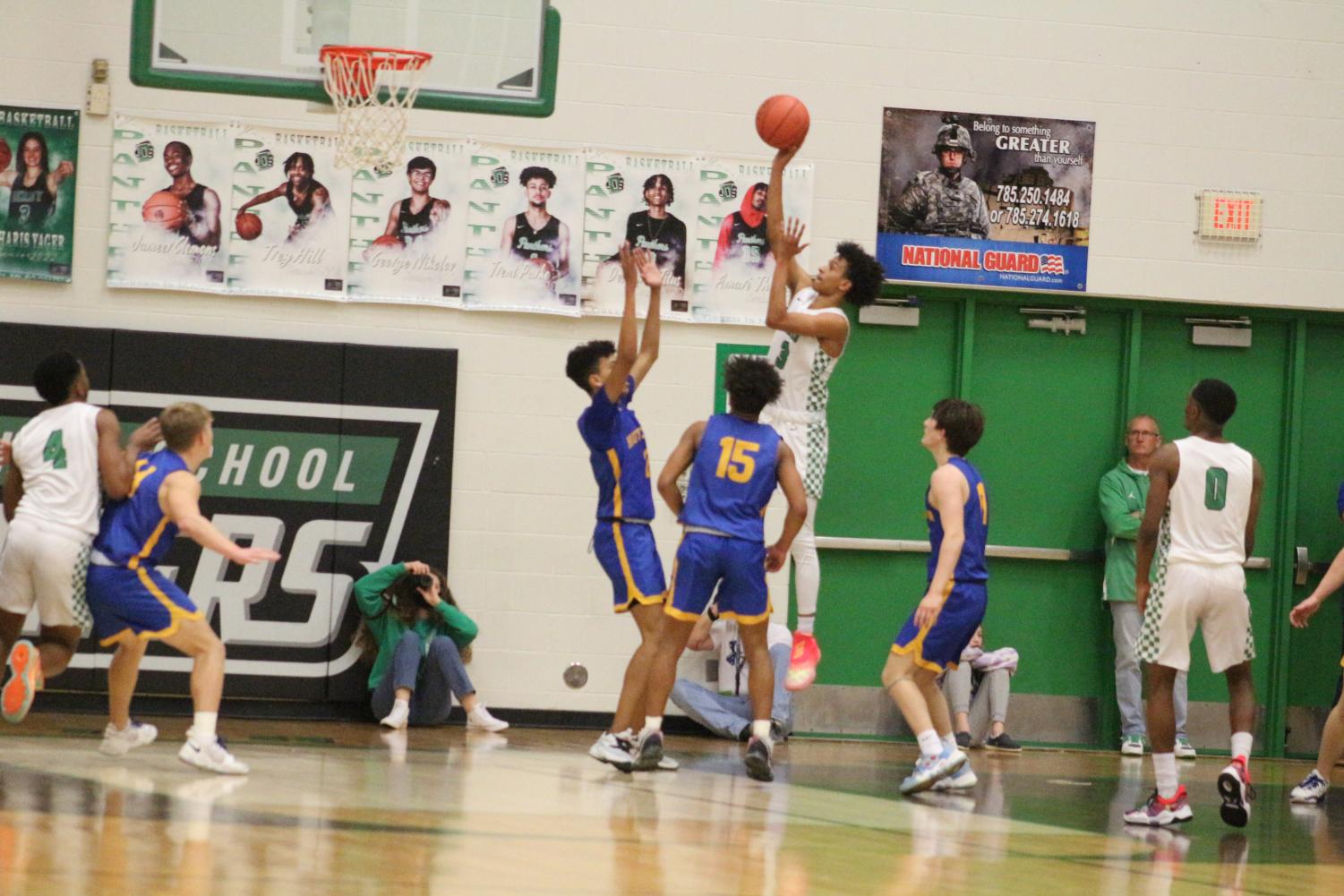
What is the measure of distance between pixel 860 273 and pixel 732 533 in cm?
200

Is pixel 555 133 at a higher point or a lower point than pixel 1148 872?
higher

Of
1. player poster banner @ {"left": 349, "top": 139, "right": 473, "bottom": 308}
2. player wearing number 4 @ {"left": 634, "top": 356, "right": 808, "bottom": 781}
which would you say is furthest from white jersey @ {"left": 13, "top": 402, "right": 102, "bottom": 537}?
player poster banner @ {"left": 349, "top": 139, "right": 473, "bottom": 308}

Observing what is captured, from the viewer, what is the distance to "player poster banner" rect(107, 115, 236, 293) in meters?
10.0

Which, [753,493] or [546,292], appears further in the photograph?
[546,292]

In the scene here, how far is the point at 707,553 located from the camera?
747 centimetres

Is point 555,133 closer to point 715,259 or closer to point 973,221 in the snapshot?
point 715,259

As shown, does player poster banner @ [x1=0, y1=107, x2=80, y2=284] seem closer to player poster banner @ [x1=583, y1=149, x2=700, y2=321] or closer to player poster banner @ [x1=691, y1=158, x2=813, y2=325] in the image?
player poster banner @ [x1=583, y1=149, x2=700, y2=321]

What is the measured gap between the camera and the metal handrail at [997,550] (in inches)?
420

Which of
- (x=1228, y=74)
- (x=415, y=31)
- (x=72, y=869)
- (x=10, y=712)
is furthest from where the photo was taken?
(x=1228, y=74)

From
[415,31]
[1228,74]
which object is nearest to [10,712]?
[415,31]

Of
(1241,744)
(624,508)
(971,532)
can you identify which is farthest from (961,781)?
(624,508)

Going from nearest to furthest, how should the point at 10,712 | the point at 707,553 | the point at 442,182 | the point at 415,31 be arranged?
the point at 10,712
the point at 707,553
the point at 415,31
the point at 442,182

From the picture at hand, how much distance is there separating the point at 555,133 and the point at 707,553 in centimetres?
390

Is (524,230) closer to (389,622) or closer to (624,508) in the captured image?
(389,622)
